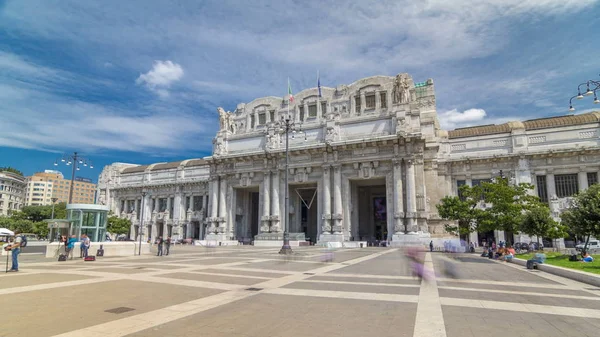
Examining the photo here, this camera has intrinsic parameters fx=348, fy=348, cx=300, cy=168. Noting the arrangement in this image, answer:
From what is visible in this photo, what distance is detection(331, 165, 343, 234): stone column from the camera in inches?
1815

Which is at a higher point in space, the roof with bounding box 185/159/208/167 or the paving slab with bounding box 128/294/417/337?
the roof with bounding box 185/159/208/167

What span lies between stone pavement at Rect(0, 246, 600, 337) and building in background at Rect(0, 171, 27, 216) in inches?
4284

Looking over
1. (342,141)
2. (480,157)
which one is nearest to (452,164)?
(480,157)

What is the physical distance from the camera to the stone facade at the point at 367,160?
4478 centimetres

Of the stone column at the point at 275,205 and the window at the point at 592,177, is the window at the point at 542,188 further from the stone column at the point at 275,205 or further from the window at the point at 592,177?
the stone column at the point at 275,205

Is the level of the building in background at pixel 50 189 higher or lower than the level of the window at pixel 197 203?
higher

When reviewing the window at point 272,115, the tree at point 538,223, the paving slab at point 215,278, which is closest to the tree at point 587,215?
the tree at point 538,223

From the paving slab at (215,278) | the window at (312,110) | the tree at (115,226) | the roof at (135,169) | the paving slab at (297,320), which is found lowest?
the paving slab at (215,278)

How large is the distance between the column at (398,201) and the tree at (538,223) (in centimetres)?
1892

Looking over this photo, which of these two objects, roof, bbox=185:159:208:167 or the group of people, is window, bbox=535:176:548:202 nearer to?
the group of people

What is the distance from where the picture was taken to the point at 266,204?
170 feet

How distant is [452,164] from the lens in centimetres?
5084

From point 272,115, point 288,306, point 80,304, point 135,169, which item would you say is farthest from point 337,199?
point 135,169

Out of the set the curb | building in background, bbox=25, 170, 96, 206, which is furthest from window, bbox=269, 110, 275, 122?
building in background, bbox=25, 170, 96, 206
